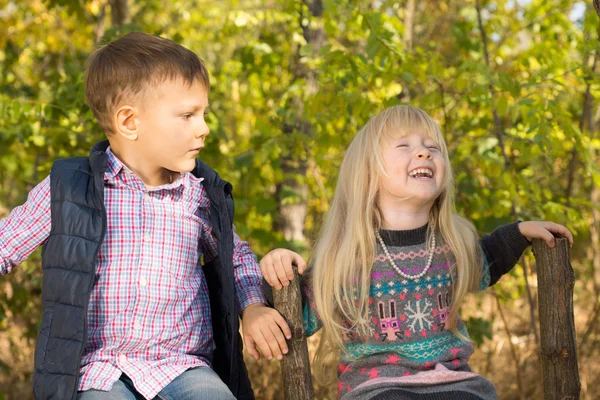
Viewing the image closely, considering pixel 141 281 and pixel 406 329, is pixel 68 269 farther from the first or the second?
pixel 406 329

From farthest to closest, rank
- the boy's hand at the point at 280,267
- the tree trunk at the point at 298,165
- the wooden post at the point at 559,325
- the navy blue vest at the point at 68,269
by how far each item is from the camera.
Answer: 1. the tree trunk at the point at 298,165
2. the wooden post at the point at 559,325
3. the boy's hand at the point at 280,267
4. the navy blue vest at the point at 68,269

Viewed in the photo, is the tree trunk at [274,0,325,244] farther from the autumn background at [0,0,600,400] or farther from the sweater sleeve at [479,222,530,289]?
the sweater sleeve at [479,222,530,289]

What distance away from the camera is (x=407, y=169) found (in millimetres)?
2301

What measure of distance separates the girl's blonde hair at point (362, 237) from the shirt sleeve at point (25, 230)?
0.82 m

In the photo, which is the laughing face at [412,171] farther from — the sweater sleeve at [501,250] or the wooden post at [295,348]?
the wooden post at [295,348]

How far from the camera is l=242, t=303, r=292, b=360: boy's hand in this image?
7.00 ft

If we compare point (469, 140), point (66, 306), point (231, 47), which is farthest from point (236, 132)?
point (66, 306)

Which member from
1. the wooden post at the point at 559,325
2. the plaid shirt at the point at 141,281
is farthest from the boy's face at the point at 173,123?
the wooden post at the point at 559,325

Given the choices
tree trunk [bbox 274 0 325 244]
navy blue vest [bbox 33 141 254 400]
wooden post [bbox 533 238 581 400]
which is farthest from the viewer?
tree trunk [bbox 274 0 325 244]

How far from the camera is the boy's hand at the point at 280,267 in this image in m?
2.13

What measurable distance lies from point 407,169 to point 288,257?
1.58 ft

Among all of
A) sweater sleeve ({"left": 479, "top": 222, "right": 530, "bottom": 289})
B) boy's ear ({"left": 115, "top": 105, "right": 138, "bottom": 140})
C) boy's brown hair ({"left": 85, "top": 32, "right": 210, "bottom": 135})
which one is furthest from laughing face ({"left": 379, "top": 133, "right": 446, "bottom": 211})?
boy's ear ({"left": 115, "top": 105, "right": 138, "bottom": 140})

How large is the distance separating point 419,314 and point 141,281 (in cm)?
84

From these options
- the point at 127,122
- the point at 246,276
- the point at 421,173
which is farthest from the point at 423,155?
the point at 127,122
